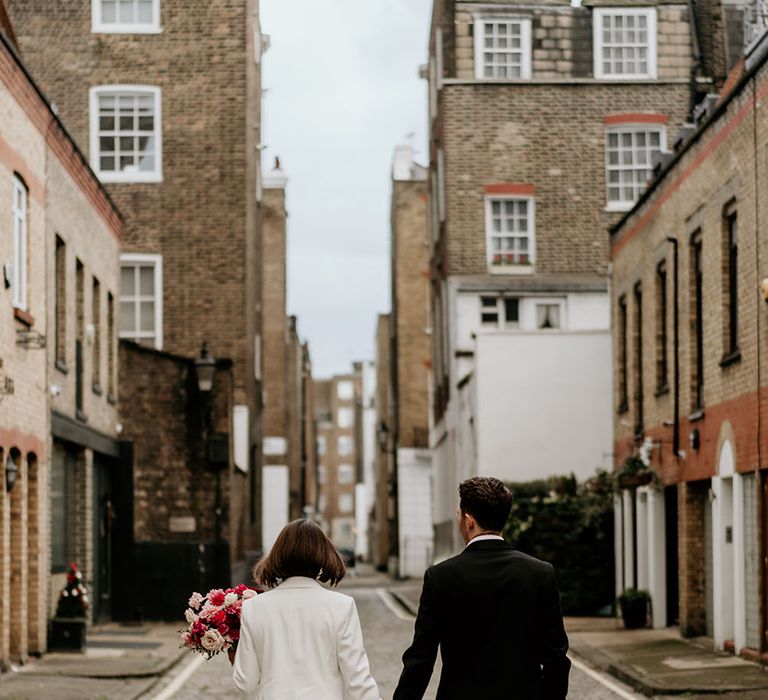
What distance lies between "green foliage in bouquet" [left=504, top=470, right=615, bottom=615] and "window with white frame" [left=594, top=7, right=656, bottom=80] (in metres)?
13.8

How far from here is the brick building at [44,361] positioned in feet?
64.5

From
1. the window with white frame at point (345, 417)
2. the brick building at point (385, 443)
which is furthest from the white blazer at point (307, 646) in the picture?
the window with white frame at point (345, 417)

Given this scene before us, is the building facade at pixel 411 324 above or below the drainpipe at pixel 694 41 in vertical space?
below

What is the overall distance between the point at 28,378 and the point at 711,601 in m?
9.27

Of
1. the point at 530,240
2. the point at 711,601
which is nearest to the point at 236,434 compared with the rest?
the point at 530,240

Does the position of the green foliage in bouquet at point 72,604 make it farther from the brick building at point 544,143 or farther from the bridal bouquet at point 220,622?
the brick building at point 544,143

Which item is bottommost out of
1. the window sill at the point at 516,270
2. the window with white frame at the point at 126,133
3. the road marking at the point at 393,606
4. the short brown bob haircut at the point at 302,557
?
the road marking at the point at 393,606

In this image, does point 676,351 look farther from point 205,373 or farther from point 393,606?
point 393,606

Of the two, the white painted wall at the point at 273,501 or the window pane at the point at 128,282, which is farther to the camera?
the white painted wall at the point at 273,501

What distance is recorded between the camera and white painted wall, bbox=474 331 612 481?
3497 centimetres

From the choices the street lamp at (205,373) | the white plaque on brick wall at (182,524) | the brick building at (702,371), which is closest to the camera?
the brick building at (702,371)

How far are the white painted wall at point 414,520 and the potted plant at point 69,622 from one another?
105 feet

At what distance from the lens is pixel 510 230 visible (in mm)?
40312

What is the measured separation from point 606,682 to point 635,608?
7684mm
